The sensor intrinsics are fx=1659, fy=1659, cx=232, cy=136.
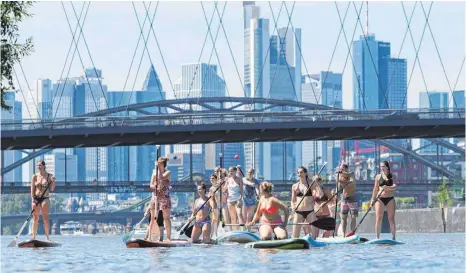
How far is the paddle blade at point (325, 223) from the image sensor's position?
1475 inches

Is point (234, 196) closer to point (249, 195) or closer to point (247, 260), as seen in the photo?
point (249, 195)

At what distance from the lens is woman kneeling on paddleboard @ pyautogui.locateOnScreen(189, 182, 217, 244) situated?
3803cm

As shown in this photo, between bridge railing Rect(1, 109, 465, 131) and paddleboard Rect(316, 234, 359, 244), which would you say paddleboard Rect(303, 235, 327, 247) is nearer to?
paddleboard Rect(316, 234, 359, 244)

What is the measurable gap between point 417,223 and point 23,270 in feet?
256

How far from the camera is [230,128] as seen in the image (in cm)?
8488

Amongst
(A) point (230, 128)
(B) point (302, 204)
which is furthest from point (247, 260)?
(A) point (230, 128)

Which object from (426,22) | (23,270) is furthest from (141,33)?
(23,270)

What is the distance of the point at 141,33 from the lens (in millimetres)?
93688

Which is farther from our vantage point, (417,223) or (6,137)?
(417,223)

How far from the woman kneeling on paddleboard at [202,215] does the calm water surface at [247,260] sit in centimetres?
208

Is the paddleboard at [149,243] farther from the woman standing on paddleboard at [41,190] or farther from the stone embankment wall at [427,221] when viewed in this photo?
the stone embankment wall at [427,221]

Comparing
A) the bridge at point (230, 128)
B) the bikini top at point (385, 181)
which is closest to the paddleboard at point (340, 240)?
the bikini top at point (385, 181)

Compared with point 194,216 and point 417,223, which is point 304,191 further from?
point 417,223

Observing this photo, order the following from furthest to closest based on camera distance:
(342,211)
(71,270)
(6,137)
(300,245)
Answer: (6,137), (342,211), (300,245), (71,270)
